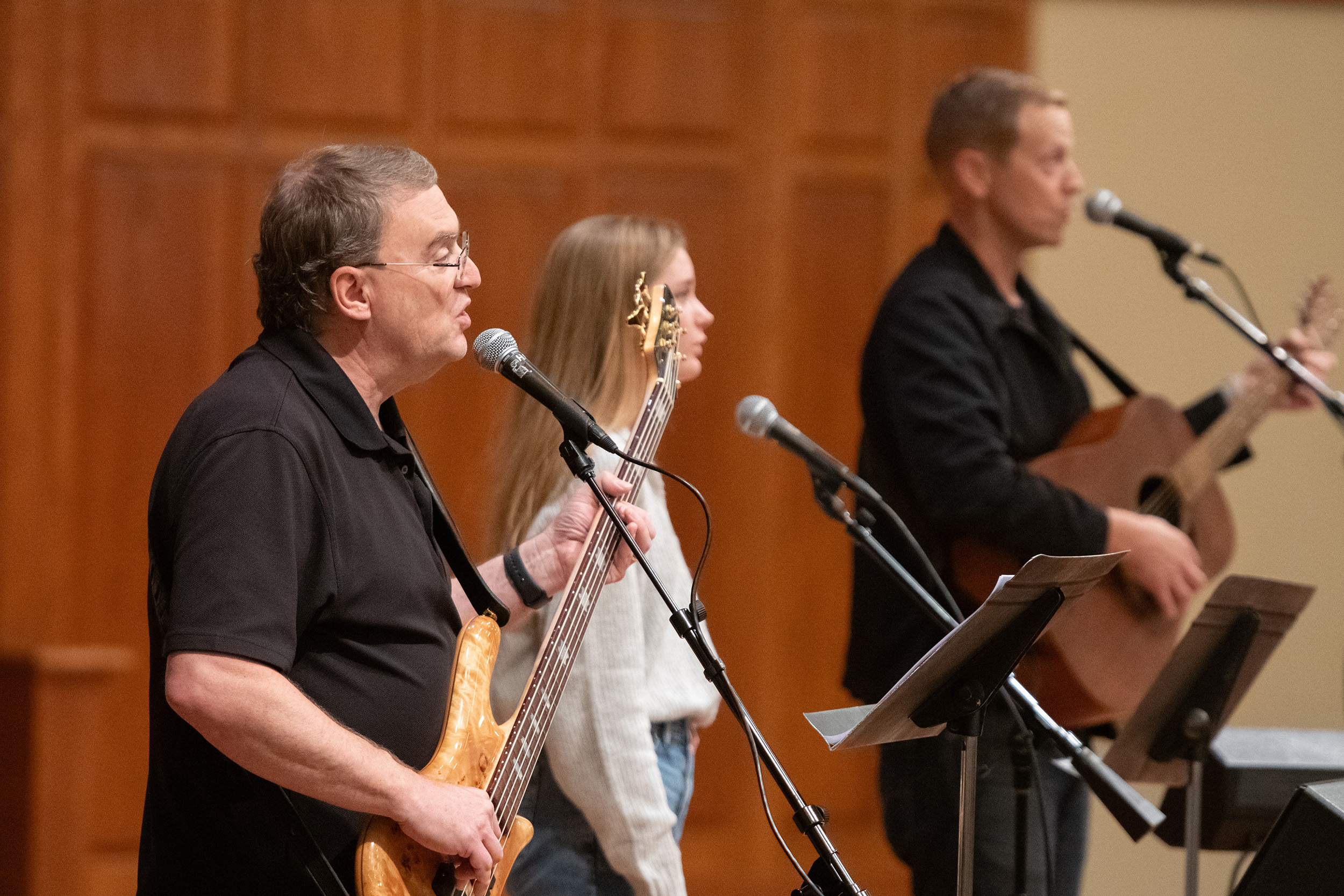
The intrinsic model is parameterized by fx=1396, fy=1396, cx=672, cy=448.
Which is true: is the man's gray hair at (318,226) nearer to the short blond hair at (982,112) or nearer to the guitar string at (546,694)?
the guitar string at (546,694)

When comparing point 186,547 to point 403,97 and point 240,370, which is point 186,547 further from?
point 403,97

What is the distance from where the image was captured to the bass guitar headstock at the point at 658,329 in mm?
2236

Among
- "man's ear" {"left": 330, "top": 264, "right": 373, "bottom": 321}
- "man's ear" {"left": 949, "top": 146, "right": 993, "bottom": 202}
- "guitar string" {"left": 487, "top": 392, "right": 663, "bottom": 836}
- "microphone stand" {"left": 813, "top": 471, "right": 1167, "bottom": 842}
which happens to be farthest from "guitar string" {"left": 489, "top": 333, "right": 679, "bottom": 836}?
"man's ear" {"left": 949, "top": 146, "right": 993, "bottom": 202}

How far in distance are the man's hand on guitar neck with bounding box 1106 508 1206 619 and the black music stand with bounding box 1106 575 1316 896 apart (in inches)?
12.2

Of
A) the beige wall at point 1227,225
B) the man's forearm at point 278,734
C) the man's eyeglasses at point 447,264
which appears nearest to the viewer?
the man's forearm at point 278,734

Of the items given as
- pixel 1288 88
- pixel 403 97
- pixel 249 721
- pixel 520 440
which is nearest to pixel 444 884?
pixel 249 721

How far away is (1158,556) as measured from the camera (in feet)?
9.23

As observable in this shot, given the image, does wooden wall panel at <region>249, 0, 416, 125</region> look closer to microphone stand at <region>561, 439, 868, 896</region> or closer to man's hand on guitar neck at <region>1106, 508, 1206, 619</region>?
man's hand on guitar neck at <region>1106, 508, 1206, 619</region>

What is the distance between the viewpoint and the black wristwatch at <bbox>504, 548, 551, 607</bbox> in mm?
2160

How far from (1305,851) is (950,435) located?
103cm

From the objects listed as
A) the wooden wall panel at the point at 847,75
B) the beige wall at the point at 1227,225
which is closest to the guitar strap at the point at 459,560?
the wooden wall panel at the point at 847,75

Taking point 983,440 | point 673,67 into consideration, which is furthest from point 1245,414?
point 673,67

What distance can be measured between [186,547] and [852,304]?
3.21 meters

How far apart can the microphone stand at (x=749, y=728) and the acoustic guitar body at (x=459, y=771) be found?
10.1 inches
